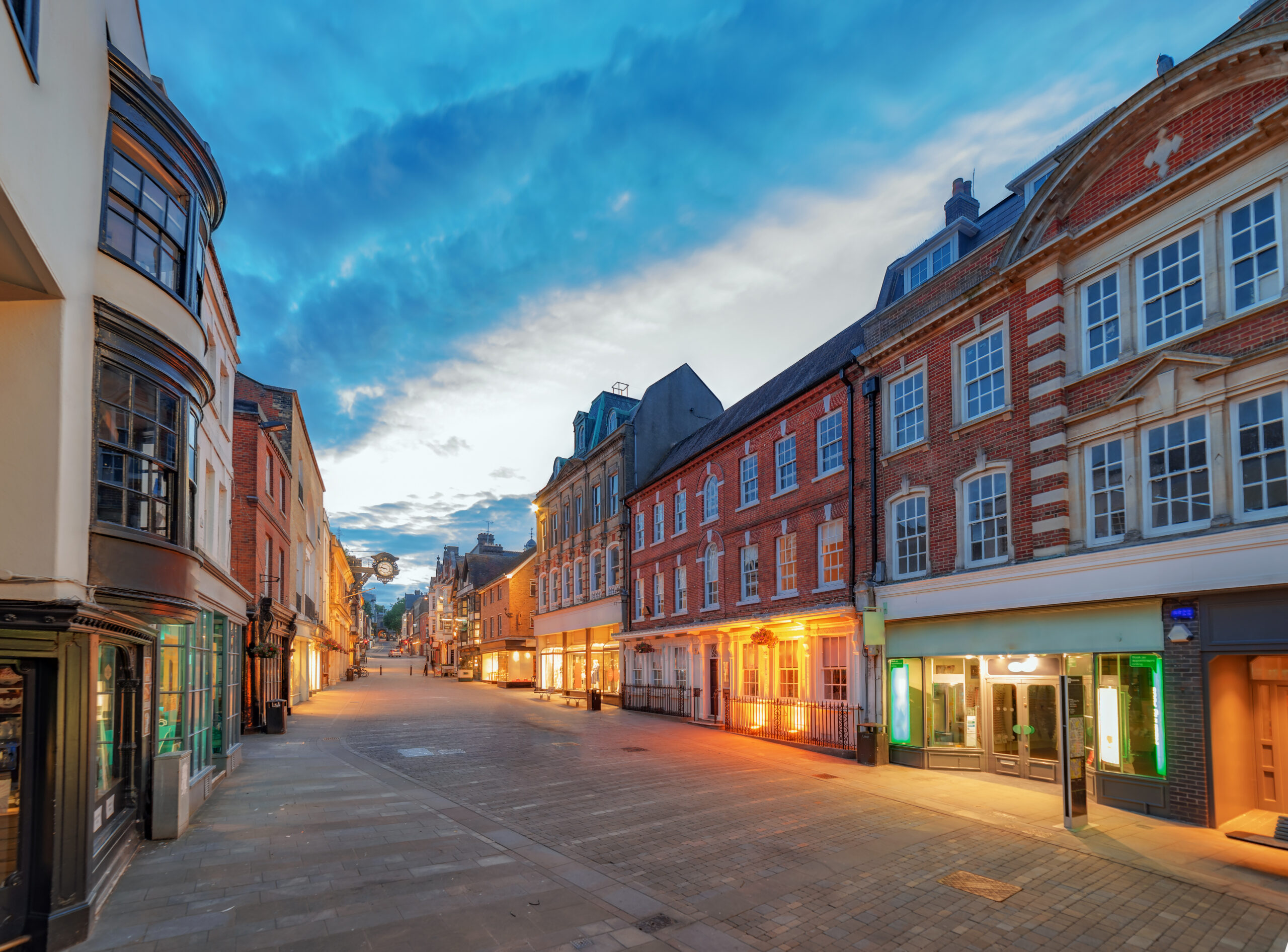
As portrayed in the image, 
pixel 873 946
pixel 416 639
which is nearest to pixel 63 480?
pixel 873 946

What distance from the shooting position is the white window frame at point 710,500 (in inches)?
1055

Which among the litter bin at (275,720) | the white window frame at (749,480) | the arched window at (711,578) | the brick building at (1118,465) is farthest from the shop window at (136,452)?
the arched window at (711,578)

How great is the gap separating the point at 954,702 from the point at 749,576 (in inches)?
359

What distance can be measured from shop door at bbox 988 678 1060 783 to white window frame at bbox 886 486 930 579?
301 cm

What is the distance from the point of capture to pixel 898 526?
58.5 feet

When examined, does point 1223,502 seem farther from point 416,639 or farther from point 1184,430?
point 416,639

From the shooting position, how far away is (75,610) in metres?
6.64

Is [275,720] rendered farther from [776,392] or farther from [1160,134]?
[1160,134]

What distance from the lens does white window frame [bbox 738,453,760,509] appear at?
2420cm

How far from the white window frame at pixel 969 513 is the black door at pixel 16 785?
14722mm

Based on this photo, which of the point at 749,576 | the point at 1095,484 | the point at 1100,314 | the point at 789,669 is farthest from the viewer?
the point at 749,576

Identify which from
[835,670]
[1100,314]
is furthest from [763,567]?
[1100,314]

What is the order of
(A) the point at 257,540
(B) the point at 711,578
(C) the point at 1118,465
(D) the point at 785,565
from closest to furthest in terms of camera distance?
(C) the point at 1118,465
(A) the point at 257,540
(D) the point at 785,565
(B) the point at 711,578

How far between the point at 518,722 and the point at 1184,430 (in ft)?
71.7
